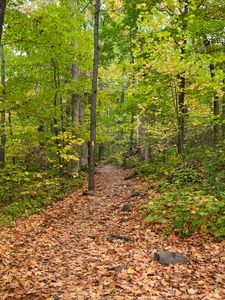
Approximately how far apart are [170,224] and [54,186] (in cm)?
679

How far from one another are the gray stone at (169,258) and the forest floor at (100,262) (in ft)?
0.40

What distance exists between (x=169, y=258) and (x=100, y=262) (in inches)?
58.3

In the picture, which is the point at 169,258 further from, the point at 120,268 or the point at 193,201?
the point at 193,201

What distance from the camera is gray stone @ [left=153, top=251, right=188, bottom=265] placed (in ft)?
18.3

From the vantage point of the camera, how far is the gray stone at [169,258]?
18.3ft

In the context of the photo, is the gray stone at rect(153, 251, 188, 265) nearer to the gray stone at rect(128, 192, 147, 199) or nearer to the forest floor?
the forest floor

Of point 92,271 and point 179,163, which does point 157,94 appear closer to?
point 179,163

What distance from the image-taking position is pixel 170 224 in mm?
7316

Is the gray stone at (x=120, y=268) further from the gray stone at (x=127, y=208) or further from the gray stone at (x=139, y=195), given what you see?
the gray stone at (x=139, y=195)

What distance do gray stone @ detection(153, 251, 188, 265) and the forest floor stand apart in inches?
4.8

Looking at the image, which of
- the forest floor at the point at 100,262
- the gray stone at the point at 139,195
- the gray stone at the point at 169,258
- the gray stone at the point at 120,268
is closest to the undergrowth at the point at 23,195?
the forest floor at the point at 100,262

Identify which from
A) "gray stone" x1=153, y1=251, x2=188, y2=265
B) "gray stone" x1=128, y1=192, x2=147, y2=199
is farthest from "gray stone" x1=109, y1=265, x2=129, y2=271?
"gray stone" x1=128, y1=192, x2=147, y2=199

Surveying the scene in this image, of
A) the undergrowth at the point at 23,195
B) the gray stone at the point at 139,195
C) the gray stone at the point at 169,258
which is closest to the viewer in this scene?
the gray stone at the point at 169,258

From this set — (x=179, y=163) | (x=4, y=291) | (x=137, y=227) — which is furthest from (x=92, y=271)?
(x=179, y=163)
